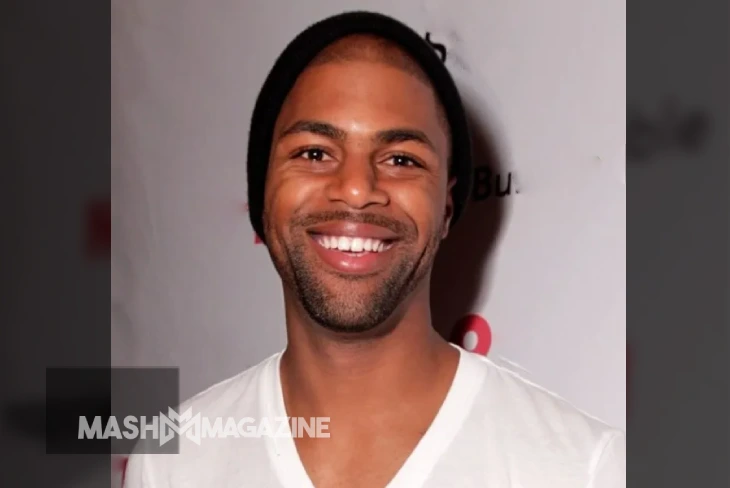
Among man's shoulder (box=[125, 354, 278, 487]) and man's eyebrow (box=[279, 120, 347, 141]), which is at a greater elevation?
man's eyebrow (box=[279, 120, 347, 141])

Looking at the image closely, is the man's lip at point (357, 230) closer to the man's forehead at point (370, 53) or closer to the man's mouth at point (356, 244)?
the man's mouth at point (356, 244)

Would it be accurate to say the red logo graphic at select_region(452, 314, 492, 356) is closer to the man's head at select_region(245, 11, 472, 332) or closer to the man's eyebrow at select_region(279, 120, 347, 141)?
the man's head at select_region(245, 11, 472, 332)

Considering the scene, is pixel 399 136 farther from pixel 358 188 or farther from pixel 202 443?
pixel 202 443

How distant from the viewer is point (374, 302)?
89 cm

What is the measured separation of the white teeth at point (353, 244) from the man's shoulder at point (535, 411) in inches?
8.4

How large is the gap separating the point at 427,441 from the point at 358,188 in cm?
31

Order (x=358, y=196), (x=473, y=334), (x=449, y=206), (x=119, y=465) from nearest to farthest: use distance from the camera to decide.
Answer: (x=358, y=196), (x=449, y=206), (x=473, y=334), (x=119, y=465)

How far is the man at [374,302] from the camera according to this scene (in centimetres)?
89

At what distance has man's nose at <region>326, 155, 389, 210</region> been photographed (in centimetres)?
87

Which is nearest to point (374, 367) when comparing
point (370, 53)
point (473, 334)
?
point (473, 334)

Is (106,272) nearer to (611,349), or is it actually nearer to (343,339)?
(343,339)

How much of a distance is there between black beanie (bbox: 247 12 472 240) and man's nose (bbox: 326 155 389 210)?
0.14 m

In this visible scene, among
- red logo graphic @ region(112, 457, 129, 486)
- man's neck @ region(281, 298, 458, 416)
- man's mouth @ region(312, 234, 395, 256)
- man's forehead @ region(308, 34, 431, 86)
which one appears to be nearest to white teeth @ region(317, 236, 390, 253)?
man's mouth @ region(312, 234, 395, 256)

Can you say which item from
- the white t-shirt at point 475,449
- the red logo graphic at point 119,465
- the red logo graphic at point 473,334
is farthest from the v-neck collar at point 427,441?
the red logo graphic at point 119,465
